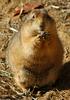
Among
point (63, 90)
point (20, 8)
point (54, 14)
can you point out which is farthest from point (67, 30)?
point (63, 90)

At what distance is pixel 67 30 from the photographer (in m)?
7.19

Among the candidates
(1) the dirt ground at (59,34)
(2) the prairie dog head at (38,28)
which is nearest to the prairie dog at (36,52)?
(2) the prairie dog head at (38,28)

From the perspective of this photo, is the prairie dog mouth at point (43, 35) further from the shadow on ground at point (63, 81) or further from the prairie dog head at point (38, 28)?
the shadow on ground at point (63, 81)

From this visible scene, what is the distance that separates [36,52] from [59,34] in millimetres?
1668

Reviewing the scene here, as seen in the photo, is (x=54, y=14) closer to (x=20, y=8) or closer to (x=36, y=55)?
(x=20, y=8)

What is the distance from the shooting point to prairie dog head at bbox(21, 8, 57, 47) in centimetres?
515

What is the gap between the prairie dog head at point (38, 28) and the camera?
16.9ft

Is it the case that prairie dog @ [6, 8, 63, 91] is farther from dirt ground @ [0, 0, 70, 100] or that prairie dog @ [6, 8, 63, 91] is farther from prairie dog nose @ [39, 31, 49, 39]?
dirt ground @ [0, 0, 70, 100]

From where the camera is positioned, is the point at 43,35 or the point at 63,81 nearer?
the point at 43,35

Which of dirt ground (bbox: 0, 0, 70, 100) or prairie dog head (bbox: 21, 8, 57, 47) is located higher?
prairie dog head (bbox: 21, 8, 57, 47)

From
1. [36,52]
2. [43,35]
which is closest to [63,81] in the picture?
[36,52]

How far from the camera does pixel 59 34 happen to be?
7031 millimetres

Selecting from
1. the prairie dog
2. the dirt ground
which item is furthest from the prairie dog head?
the dirt ground

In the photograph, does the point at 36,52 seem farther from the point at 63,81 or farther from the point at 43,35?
the point at 63,81
